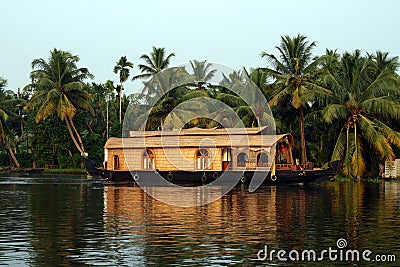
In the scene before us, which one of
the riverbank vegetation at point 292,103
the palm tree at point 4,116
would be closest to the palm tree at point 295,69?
the riverbank vegetation at point 292,103

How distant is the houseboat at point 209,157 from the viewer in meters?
30.2

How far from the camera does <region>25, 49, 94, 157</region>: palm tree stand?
148ft

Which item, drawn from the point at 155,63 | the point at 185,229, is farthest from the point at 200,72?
the point at 185,229

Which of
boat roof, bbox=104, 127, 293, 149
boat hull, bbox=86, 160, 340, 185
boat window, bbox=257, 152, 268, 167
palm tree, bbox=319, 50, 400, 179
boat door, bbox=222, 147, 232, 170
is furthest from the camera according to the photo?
palm tree, bbox=319, 50, 400, 179

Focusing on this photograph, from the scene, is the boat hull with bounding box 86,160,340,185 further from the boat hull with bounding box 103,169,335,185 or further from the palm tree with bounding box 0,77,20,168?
the palm tree with bounding box 0,77,20,168

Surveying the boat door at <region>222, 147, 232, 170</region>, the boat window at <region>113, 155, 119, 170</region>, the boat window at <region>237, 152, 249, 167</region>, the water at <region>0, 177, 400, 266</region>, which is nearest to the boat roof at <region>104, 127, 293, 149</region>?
the boat door at <region>222, 147, 232, 170</region>

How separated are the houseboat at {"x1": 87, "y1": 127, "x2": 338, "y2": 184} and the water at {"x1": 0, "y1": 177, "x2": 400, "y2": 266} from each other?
23.8ft

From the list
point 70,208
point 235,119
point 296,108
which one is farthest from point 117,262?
point 235,119

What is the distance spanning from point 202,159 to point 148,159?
296 centimetres

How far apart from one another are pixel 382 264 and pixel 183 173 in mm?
21386

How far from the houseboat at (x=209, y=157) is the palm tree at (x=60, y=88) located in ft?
41.1

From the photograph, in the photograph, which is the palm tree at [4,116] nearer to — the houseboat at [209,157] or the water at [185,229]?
the houseboat at [209,157]

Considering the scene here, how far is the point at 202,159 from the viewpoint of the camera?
31.9m

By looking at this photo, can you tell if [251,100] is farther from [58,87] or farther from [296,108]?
[58,87]
